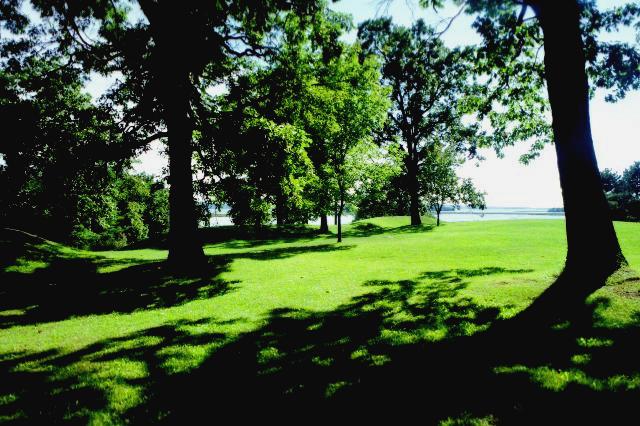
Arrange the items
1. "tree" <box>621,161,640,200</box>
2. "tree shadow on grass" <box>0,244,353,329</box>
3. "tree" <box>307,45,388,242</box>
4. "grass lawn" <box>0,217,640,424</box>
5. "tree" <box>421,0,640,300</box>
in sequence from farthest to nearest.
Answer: "tree" <box>621,161,640,200</box> < "tree" <box>307,45,388,242</box> < "tree shadow on grass" <box>0,244,353,329</box> < "tree" <box>421,0,640,300</box> < "grass lawn" <box>0,217,640,424</box>

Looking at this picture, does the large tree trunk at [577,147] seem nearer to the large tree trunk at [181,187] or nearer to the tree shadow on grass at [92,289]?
the tree shadow on grass at [92,289]

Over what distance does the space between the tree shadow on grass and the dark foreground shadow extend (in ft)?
12.4

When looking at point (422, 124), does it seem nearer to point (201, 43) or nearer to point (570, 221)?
point (201, 43)

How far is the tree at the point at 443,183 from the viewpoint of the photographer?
151ft

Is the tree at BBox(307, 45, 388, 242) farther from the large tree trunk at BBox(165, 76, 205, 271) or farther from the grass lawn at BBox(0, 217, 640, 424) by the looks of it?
the grass lawn at BBox(0, 217, 640, 424)

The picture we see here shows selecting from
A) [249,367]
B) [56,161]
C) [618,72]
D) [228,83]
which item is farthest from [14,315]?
[618,72]

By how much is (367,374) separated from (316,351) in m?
1.35

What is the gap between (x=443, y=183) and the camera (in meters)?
46.5

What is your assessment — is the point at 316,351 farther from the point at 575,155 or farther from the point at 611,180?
the point at 611,180

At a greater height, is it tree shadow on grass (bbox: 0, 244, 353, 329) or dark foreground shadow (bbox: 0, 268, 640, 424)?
tree shadow on grass (bbox: 0, 244, 353, 329)

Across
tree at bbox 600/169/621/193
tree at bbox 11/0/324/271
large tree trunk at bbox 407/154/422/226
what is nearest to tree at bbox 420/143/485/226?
large tree trunk at bbox 407/154/422/226

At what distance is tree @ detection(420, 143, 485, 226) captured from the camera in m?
46.1

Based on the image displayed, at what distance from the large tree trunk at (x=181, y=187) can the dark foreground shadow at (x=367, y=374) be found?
9.05m

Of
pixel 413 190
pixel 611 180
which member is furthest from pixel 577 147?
pixel 611 180
